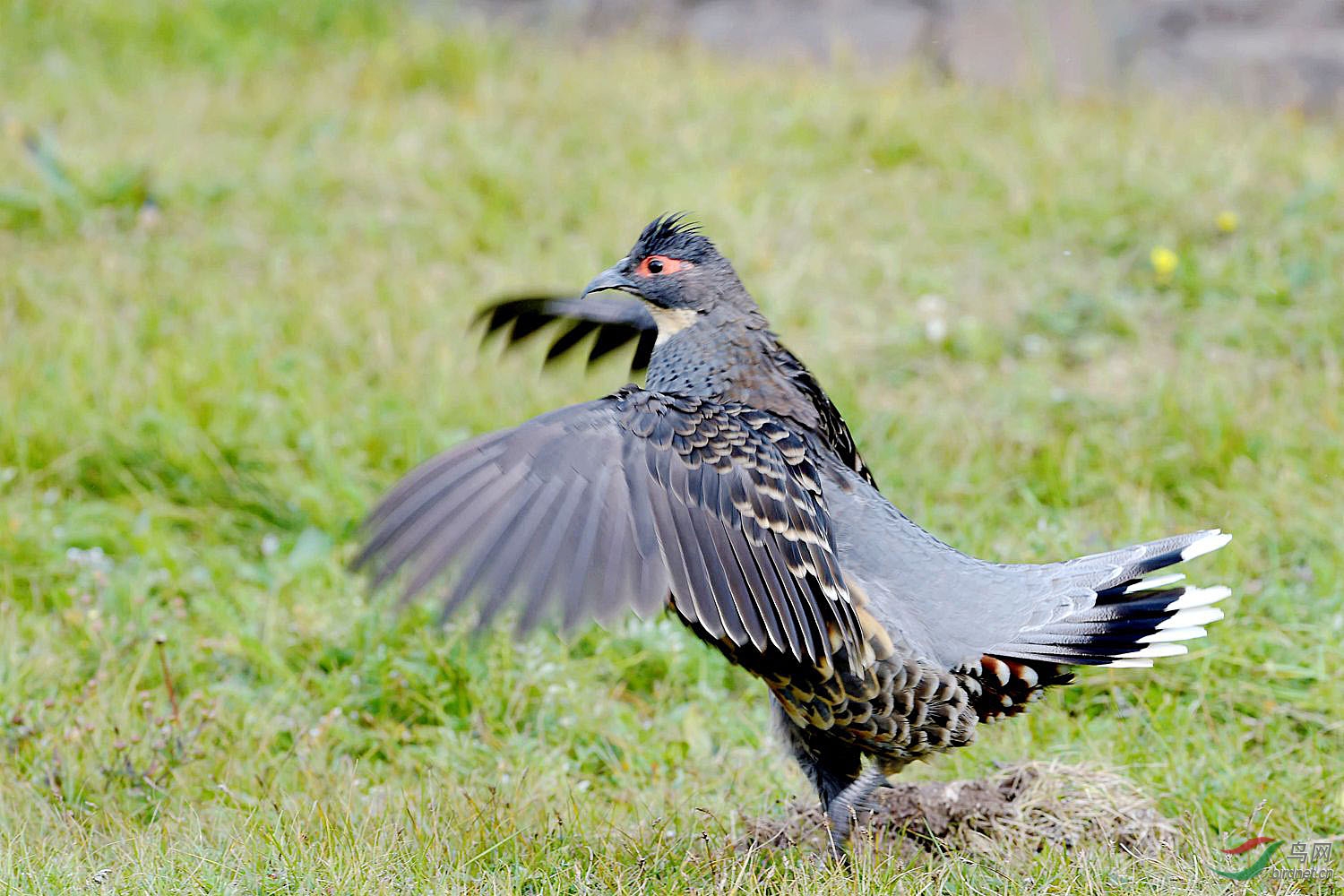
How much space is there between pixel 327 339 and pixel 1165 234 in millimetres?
3728

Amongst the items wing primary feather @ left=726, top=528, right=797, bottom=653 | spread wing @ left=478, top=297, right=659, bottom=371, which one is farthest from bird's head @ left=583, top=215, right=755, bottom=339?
wing primary feather @ left=726, top=528, right=797, bottom=653

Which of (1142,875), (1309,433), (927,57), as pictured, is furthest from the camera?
(927,57)

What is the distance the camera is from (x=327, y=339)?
6.03 m

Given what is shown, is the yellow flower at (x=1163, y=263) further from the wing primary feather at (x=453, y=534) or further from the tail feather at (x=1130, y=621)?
the wing primary feather at (x=453, y=534)

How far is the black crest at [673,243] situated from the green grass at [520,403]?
124cm

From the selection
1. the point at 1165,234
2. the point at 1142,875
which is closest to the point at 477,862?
the point at 1142,875

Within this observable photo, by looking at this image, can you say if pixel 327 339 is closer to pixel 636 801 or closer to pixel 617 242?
pixel 617 242

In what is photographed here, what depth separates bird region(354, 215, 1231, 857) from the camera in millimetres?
2955

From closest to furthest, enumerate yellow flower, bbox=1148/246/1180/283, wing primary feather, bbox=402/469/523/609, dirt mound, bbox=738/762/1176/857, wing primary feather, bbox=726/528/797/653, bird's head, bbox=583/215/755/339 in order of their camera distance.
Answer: wing primary feather, bbox=402/469/523/609, wing primary feather, bbox=726/528/797/653, dirt mound, bbox=738/762/1176/857, bird's head, bbox=583/215/755/339, yellow flower, bbox=1148/246/1180/283

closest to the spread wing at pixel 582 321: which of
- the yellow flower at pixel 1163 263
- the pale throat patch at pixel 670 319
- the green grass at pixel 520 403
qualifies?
the pale throat patch at pixel 670 319

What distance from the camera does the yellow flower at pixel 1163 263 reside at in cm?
630

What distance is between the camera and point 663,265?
13.0 feet

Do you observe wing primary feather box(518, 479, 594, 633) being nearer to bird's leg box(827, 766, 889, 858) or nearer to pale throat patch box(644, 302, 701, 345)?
pale throat patch box(644, 302, 701, 345)

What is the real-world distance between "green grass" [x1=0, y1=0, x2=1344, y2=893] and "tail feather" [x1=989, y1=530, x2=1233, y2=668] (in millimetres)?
465
